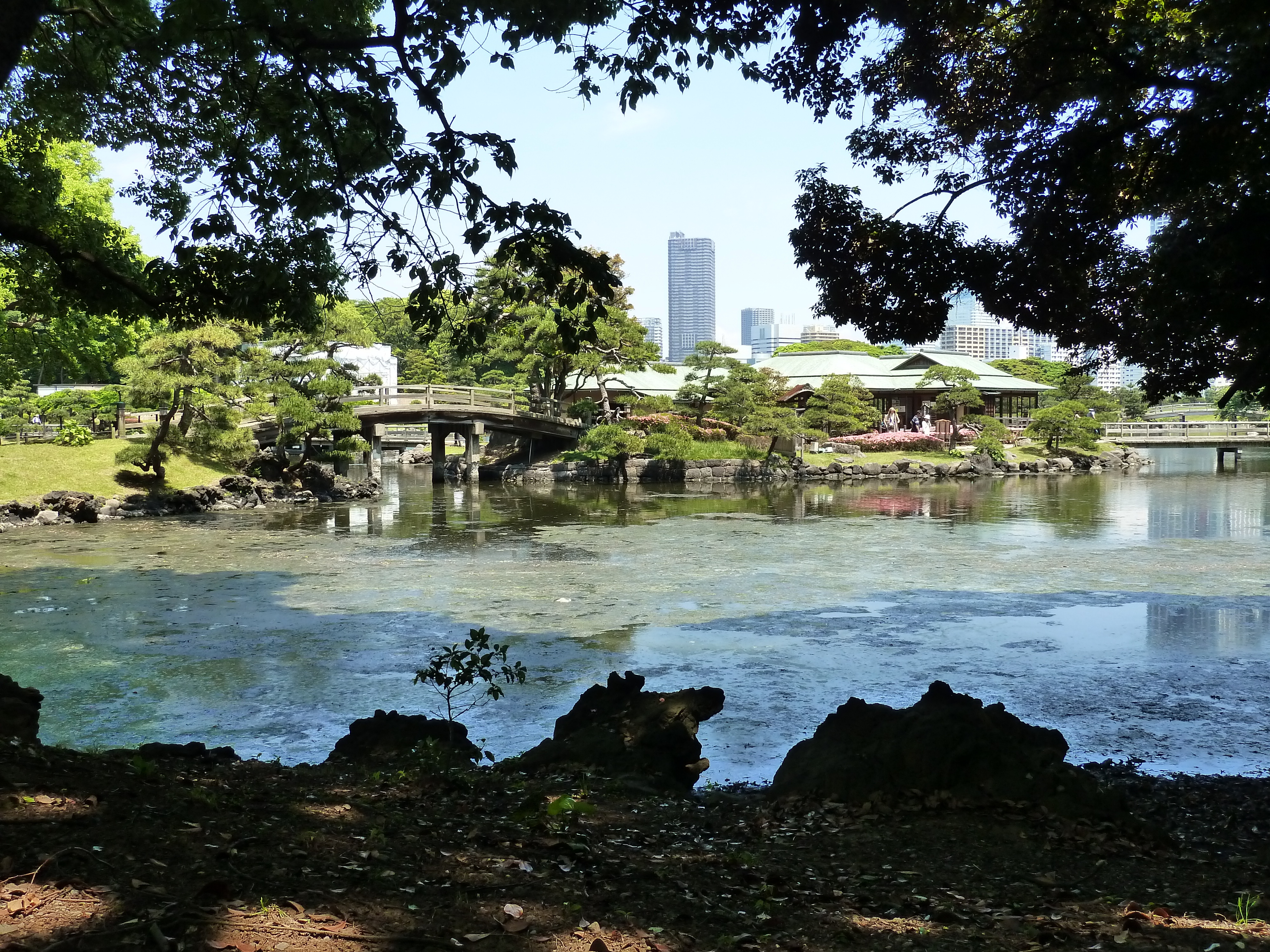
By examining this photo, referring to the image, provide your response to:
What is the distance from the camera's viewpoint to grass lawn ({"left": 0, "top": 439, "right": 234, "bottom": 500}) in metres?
19.5

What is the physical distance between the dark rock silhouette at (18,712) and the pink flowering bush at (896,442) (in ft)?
111

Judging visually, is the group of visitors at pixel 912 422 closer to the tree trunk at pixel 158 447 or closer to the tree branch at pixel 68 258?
the tree trunk at pixel 158 447

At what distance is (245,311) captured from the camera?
231 inches

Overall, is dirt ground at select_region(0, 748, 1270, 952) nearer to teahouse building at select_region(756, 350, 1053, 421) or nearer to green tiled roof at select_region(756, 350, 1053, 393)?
teahouse building at select_region(756, 350, 1053, 421)

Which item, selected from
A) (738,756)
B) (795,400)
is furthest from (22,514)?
(795,400)

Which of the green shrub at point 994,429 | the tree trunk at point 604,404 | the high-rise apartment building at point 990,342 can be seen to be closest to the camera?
the tree trunk at point 604,404

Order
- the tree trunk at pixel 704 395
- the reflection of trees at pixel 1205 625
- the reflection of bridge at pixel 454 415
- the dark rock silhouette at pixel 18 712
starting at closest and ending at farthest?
the dark rock silhouette at pixel 18 712, the reflection of trees at pixel 1205 625, the reflection of bridge at pixel 454 415, the tree trunk at pixel 704 395

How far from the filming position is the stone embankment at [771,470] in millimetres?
30672

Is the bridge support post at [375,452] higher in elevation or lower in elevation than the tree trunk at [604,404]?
lower

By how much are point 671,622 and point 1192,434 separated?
3614cm

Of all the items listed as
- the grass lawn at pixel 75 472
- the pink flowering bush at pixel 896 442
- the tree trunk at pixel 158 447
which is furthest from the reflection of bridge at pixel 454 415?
the pink flowering bush at pixel 896 442

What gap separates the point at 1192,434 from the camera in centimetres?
3853

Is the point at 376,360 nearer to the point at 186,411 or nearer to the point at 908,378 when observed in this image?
the point at 186,411

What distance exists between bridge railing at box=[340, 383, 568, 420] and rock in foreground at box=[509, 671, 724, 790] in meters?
21.0
